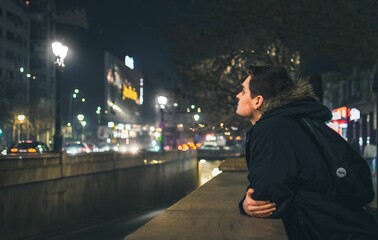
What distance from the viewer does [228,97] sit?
22.7 metres

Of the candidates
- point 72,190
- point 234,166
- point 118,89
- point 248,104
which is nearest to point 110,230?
point 72,190

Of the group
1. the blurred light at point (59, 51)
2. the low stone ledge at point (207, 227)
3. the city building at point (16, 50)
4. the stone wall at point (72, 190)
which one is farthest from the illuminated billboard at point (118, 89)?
the low stone ledge at point (207, 227)

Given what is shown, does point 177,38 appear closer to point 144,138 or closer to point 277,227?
point 277,227

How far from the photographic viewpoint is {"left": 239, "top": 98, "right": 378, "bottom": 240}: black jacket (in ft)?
10.1

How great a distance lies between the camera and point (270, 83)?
3.57 meters

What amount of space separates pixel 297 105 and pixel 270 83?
0.26 m

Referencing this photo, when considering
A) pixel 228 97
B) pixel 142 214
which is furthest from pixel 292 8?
pixel 142 214

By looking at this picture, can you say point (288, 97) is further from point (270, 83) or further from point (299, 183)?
point (299, 183)

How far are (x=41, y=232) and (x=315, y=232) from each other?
17367mm

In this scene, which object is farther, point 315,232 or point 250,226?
point 250,226

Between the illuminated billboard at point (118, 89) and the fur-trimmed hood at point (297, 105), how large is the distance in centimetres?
11023

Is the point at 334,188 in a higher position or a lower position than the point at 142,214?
higher

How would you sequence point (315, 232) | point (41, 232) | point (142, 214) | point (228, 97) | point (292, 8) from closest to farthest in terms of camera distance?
point (315, 232)
point (292, 8)
point (41, 232)
point (228, 97)
point (142, 214)

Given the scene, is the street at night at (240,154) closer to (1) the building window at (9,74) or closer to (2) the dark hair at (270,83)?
(2) the dark hair at (270,83)
